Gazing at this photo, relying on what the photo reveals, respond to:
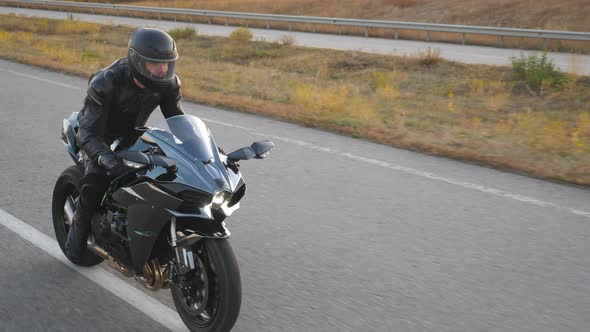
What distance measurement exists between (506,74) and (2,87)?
1091 centimetres

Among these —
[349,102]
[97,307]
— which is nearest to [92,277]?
[97,307]

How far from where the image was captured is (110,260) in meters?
4.04

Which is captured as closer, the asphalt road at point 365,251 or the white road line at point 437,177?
the asphalt road at point 365,251

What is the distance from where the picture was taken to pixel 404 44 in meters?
21.6

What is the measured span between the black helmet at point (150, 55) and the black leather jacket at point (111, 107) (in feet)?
0.45

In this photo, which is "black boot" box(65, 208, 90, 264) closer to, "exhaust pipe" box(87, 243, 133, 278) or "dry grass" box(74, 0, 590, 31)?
"exhaust pipe" box(87, 243, 133, 278)

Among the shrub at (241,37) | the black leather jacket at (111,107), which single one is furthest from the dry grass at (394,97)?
the black leather jacket at (111,107)

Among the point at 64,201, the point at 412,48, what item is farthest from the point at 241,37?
the point at 64,201

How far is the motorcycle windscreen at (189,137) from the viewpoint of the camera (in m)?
3.35

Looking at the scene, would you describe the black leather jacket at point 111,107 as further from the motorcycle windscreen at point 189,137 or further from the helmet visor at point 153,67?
the motorcycle windscreen at point 189,137

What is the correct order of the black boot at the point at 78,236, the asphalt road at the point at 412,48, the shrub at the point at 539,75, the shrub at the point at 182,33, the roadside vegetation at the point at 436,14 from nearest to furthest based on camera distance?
the black boot at the point at 78,236 → the shrub at the point at 539,75 → the asphalt road at the point at 412,48 → the roadside vegetation at the point at 436,14 → the shrub at the point at 182,33

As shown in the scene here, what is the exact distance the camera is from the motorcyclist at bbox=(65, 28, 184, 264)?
11.7ft

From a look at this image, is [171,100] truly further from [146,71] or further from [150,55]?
[150,55]

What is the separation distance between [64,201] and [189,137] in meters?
1.63
